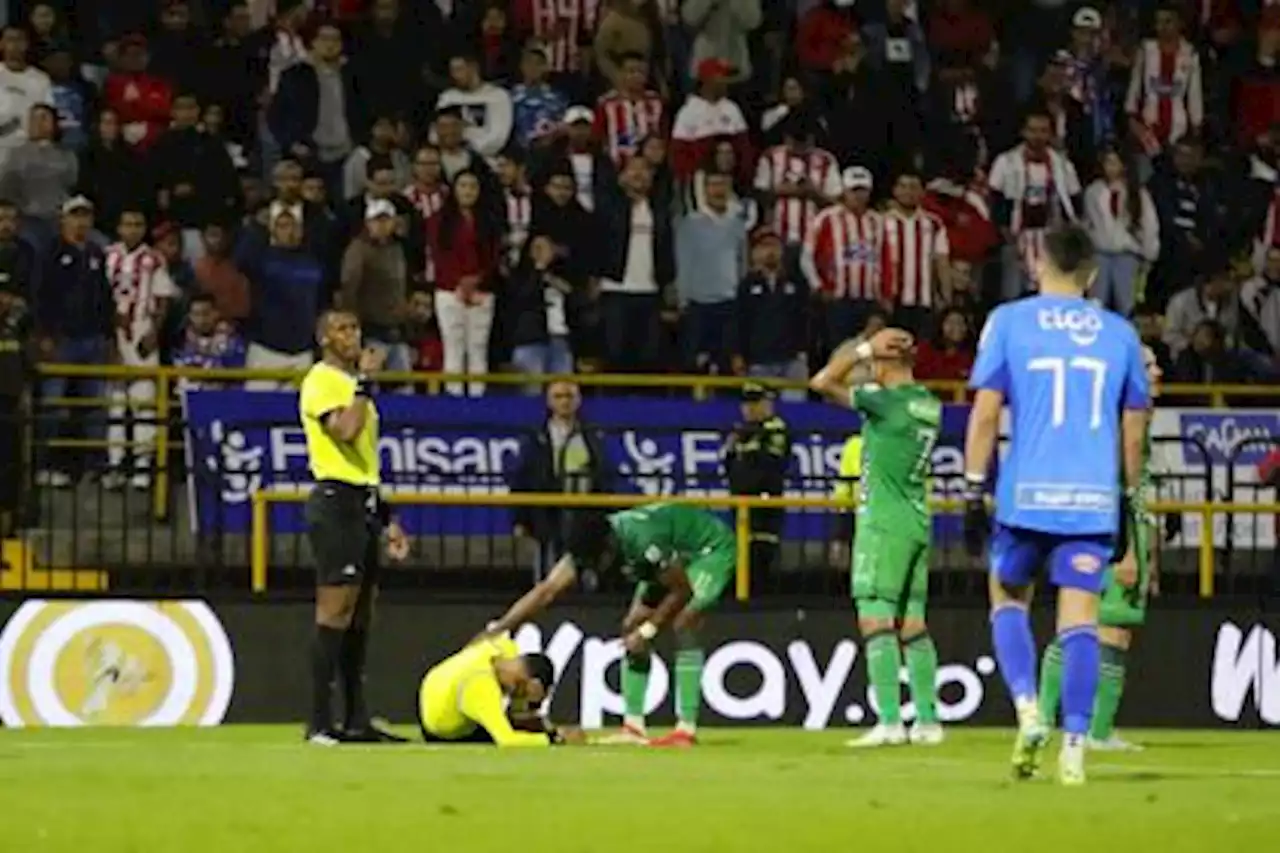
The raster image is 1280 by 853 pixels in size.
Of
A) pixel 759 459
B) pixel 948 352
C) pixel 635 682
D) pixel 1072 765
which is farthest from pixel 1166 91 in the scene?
pixel 1072 765

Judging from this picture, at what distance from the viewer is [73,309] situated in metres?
26.7

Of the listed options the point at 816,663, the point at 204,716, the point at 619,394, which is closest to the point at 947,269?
the point at 619,394

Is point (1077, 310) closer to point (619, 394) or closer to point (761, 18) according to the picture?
point (619, 394)

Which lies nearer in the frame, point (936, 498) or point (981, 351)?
point (981, 351)

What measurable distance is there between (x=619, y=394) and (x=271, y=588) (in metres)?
4.16

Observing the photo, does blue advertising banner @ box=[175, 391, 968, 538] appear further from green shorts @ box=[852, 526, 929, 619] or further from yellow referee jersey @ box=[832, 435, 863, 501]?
green shorts @ box=[852, 526, 929, 619]

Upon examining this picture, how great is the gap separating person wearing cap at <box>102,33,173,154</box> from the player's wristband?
13332 millimetres

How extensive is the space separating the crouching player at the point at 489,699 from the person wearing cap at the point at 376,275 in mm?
7210

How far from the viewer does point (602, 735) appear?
22266mm

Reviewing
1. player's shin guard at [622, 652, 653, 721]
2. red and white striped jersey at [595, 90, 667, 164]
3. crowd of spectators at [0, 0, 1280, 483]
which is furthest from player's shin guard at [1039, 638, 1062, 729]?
red and white striped jersey at [595, 90, 667, 164]

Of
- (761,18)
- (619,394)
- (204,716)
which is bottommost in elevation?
(204,716)

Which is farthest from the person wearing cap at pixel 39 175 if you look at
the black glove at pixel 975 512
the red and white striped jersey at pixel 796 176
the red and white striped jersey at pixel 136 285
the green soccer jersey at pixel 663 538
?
the black glove at pixel 975 512

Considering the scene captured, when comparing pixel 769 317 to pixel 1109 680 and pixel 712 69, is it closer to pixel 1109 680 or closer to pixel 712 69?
pixel 712 69

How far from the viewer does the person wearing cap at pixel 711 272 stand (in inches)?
1126
